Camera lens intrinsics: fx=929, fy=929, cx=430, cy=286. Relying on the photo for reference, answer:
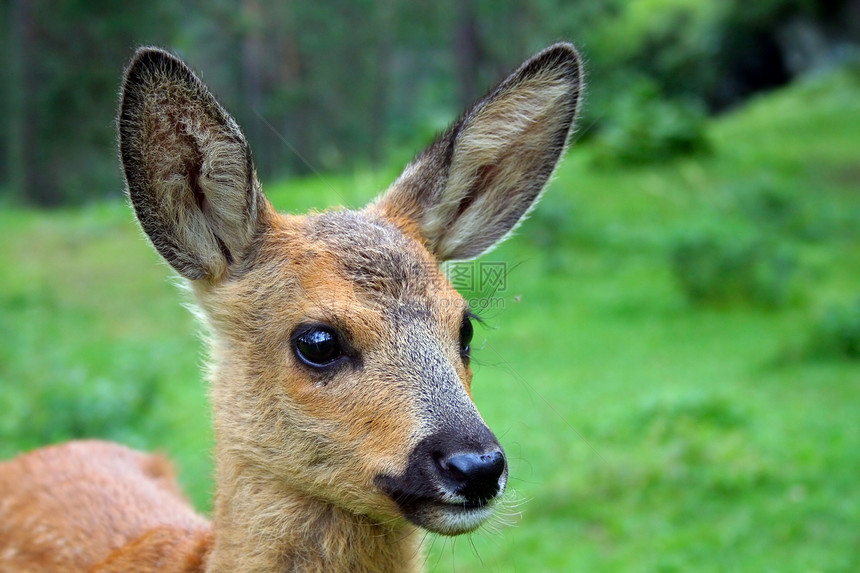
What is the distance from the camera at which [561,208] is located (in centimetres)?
1321

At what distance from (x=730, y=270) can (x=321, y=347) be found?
8.70 meters

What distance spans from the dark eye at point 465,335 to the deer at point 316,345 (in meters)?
0.01

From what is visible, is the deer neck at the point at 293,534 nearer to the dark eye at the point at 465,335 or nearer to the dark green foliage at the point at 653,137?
the dark eye at the point at 465,335

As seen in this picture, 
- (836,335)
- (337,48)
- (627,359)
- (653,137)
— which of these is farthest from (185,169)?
(337,48)

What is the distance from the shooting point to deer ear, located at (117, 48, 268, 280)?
2.96 meters

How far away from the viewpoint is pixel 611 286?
463 inches

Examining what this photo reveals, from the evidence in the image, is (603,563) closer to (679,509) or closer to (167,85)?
(679,509)

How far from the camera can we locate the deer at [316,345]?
2.80 meters

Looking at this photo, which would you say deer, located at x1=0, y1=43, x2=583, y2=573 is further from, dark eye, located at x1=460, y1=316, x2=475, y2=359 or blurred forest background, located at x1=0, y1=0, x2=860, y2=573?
blurred forest background, located at x1=0, y1=0, x2=860, y2=573

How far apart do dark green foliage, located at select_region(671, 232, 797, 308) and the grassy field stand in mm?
26

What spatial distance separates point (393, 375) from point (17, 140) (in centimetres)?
2211

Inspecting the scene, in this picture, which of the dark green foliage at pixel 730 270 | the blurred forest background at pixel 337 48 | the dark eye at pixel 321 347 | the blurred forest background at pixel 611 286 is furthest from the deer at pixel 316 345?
the blurred forest background at pixel 337 48

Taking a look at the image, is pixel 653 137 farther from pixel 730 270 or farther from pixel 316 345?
pixel 316 345

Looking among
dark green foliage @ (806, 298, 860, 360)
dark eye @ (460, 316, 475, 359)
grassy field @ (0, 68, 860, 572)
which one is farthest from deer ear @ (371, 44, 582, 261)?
dark green foliage @ (806, 298, 860, 360)
